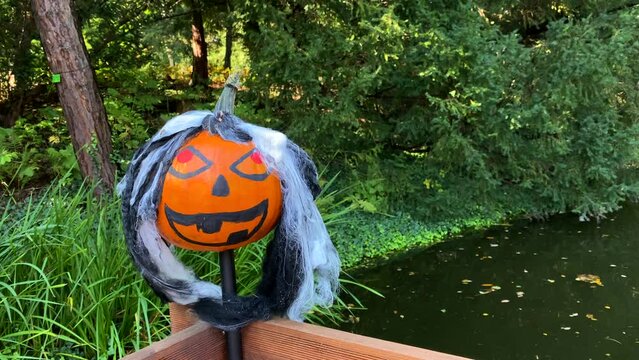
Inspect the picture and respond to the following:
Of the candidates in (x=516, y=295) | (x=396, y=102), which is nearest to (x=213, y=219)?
(x=516, y=295)

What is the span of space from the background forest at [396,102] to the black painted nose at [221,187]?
6.58 feet

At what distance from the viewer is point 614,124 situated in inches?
221

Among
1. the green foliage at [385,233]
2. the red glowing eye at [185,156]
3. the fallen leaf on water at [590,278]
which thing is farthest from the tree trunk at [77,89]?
the fallen leaf on water at [590,278]

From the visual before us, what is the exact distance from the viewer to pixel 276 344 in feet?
3.98

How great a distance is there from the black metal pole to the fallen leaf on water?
4.12 m

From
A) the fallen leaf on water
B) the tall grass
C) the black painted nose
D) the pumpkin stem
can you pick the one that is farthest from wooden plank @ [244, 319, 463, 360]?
the fallen leaf on water

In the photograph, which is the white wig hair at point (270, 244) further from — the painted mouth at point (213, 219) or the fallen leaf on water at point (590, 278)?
the fallen leaf on water at point (590, 278)

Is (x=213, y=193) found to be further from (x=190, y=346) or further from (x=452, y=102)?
(x=452, y=102)

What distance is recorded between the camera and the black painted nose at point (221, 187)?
108cm

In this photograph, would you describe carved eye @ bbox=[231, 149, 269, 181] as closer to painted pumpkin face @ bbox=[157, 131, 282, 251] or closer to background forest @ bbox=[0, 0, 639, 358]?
painted pumpkin face @ bbox=[157, 131, 282, 251]

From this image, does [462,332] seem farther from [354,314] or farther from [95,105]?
[95,105]

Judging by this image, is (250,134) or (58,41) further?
(58,41)

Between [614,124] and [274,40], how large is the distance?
378cm

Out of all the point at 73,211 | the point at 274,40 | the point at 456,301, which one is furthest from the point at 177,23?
the point at 456,301
